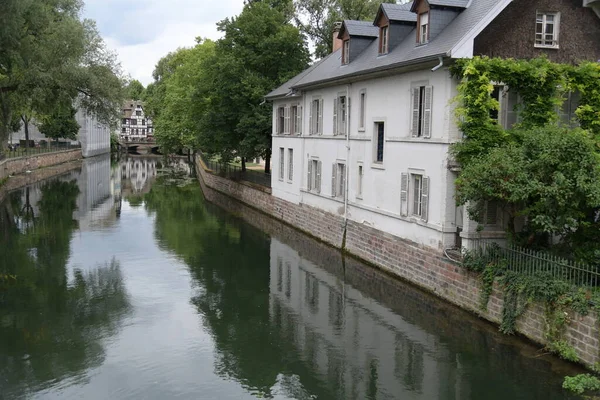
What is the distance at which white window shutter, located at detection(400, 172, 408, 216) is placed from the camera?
21.3 m

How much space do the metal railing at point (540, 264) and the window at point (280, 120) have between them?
2056 centimetres

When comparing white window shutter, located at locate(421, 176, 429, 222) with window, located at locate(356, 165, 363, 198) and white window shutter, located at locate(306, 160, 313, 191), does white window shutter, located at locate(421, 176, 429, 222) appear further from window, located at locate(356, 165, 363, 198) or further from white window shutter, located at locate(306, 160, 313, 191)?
white window shutter, located at locate(306, 160, 313, 191)

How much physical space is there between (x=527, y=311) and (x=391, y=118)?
30.7 feet

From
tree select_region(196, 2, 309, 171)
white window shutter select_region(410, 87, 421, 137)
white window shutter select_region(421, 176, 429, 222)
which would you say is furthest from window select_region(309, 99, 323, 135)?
white window shutter select_region(421, 176, 429, 222)

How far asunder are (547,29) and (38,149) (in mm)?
57892

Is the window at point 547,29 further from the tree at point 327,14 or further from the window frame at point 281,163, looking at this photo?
the tree at point 327,14

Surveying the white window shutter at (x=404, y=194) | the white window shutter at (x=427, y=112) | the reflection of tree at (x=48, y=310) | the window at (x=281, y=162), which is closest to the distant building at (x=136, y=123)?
the window at (x=281, y=162)

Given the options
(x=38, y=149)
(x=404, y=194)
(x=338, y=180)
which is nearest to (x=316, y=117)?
(x=338, y=180)

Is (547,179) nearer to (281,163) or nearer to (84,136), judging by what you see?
(281,163)

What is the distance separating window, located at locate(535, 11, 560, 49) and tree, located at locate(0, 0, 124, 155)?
28.1 meters

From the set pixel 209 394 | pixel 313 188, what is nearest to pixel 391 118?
pixel 313 188

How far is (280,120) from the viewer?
36938 mm

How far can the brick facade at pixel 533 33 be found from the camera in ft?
60.5

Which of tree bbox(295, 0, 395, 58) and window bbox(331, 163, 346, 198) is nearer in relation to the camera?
window bbox(331, 163, 346, 198)
